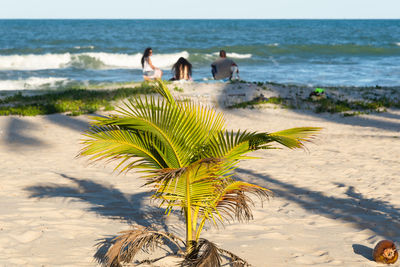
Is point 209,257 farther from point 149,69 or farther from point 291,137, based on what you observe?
point 149,69

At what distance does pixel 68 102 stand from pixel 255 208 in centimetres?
935

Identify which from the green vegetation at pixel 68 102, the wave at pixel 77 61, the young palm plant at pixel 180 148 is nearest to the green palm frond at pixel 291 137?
the young palm plant at pixel 180 148

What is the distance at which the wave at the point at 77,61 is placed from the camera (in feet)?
115

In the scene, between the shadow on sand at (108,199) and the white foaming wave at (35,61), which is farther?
the white foaming wave at (35,61)

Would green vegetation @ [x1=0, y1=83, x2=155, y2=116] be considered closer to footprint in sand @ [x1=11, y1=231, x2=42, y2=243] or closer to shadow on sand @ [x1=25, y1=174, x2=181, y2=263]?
shadow on sand @ [x1=25, y1=174, x2=181, y2=263]

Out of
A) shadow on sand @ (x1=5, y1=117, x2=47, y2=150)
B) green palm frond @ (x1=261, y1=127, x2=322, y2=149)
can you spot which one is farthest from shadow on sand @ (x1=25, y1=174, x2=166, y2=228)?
shadow on sand @ (x1=5, y1=117, x2=47, y2=150)

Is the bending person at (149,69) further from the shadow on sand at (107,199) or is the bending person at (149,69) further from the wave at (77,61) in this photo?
the wave at (77,61)

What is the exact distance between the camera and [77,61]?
3566 cm

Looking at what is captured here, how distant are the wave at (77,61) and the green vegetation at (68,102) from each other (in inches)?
763

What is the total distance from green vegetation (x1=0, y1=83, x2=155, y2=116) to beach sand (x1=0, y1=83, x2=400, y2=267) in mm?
2315

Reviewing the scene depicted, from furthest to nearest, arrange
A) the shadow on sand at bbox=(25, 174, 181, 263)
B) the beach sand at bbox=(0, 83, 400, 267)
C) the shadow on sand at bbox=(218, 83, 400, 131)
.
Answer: the shadow on sand at bbox=(218, 83, 400, 131), the shadow on sand at bbox=(25, 174, 181, 263), the beach sand at bbox=(0, 83, 400, 267)

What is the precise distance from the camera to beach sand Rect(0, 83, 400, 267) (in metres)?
4.49

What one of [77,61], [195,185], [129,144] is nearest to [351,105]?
[195,185]

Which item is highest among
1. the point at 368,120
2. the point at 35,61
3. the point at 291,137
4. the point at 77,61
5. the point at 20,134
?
the point at 291,137
